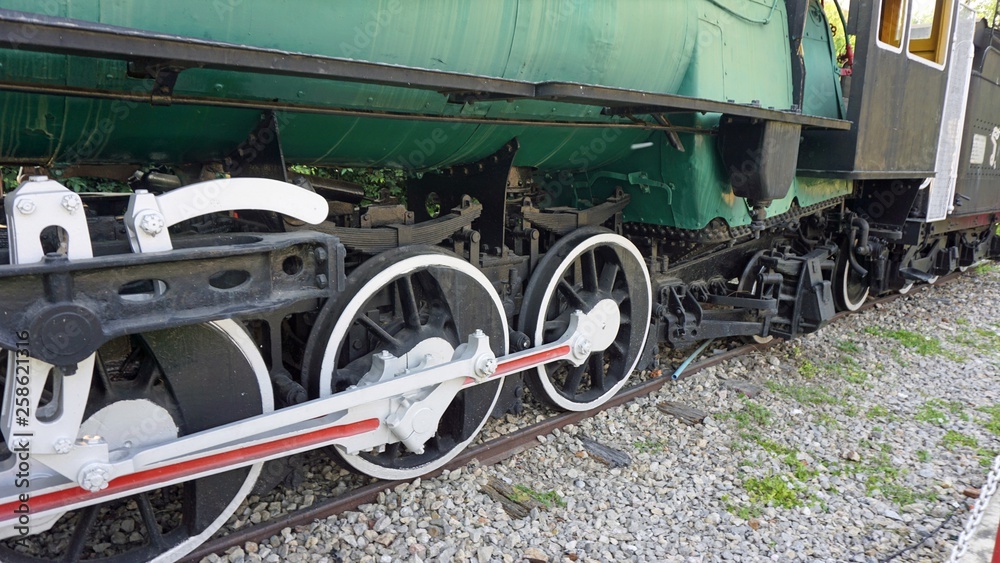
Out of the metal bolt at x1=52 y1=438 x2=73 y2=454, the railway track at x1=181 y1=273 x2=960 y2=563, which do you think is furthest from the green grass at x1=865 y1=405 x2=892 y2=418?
the metal bolt at x1=52 y1=438 x2=73 y2=454

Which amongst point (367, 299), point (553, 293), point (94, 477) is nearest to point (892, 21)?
point (553, 293)

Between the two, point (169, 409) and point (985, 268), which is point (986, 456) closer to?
point (169, 409)

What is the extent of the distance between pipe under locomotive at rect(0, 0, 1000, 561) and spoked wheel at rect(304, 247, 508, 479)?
0.01 meters

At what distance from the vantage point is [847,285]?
6.40 metres

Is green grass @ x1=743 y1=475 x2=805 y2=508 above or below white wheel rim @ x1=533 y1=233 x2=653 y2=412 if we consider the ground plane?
below

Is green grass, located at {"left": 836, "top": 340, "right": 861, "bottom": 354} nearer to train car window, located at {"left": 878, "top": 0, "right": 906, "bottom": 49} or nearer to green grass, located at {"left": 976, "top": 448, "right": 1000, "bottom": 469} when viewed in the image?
green grass, located at {"left": 976, "top": 448, "right": 1000, "bottom": 469}

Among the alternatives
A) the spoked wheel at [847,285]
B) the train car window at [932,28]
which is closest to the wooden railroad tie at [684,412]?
the spoked wheel at [847,285]

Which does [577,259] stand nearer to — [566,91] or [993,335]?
[566,91]

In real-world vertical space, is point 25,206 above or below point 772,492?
above

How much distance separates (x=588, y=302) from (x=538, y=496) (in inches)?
43.5

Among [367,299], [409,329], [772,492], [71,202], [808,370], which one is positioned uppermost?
[71,202]

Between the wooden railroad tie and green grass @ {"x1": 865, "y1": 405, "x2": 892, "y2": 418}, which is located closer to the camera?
the wooden railroad tie

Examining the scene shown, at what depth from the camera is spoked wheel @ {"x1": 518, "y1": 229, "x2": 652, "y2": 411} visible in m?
3.61

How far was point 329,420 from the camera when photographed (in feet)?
8.31
